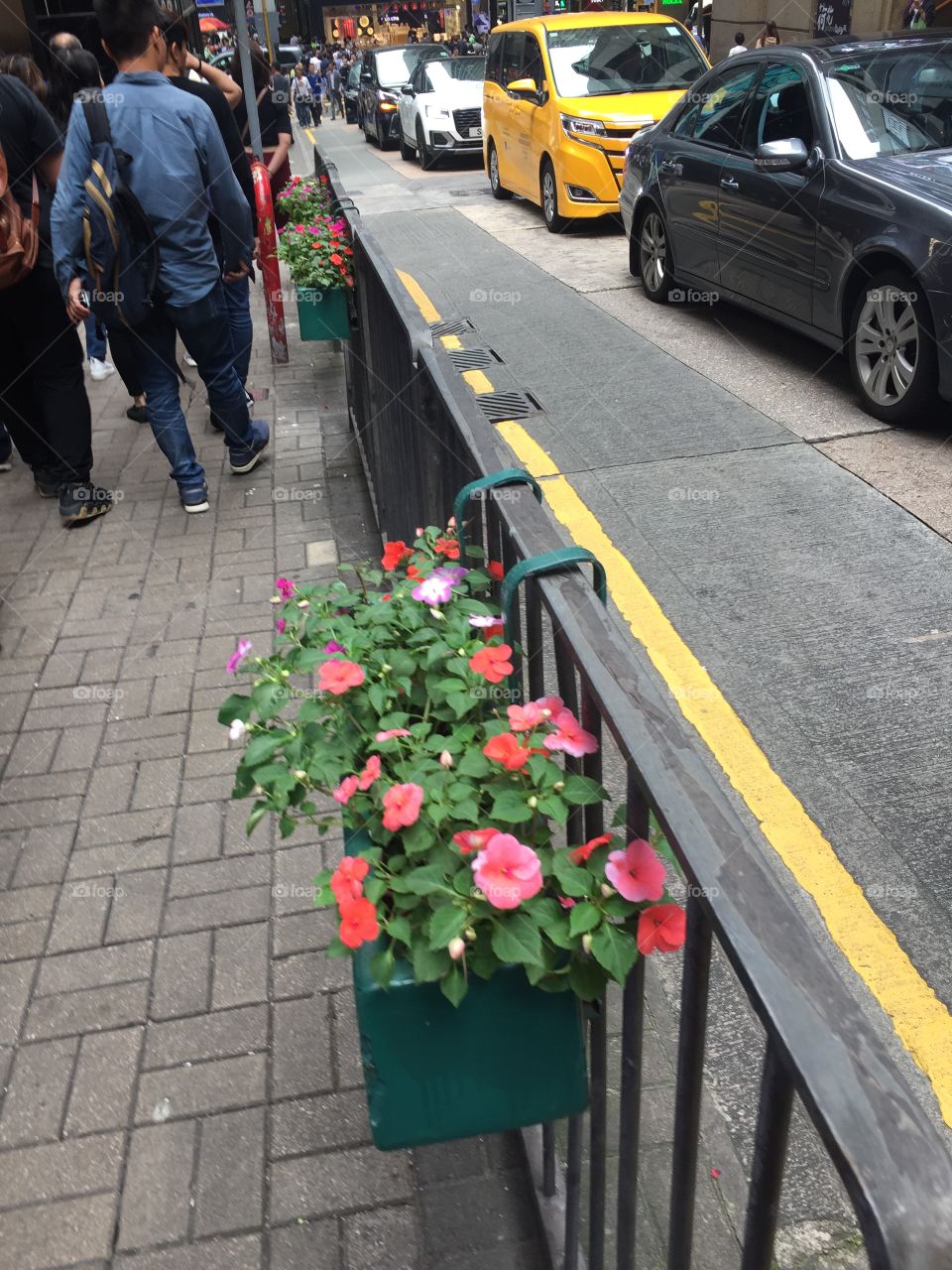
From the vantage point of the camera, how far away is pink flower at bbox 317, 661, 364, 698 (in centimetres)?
173

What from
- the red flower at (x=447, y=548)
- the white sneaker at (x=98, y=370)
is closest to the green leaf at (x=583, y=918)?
the red flower at (x=447, y=548)

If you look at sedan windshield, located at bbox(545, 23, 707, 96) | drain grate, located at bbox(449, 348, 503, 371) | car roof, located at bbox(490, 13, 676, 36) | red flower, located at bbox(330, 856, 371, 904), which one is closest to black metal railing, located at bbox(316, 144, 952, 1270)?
red flower, located at bbox(330, 856, 371, 904)

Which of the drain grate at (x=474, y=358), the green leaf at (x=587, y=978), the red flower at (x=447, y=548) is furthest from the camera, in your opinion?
the drain grate at (x=474, y=358)

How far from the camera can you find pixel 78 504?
5.59m

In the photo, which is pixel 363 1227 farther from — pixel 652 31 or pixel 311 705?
pixel 652 31

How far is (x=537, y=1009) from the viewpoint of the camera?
5.18 feet

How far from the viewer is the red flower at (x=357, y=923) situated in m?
1.46

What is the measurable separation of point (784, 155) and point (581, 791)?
20.7 ft

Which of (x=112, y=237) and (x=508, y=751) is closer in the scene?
(x=508, y=751)

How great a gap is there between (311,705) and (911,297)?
201 inches

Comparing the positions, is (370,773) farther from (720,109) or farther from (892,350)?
(720,109)

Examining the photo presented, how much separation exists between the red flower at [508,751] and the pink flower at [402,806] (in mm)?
111

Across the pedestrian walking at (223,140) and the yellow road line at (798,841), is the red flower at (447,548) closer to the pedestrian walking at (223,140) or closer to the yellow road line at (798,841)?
the yellow road line at (798,841)

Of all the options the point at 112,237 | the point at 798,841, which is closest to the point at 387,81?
the point at 112,237
